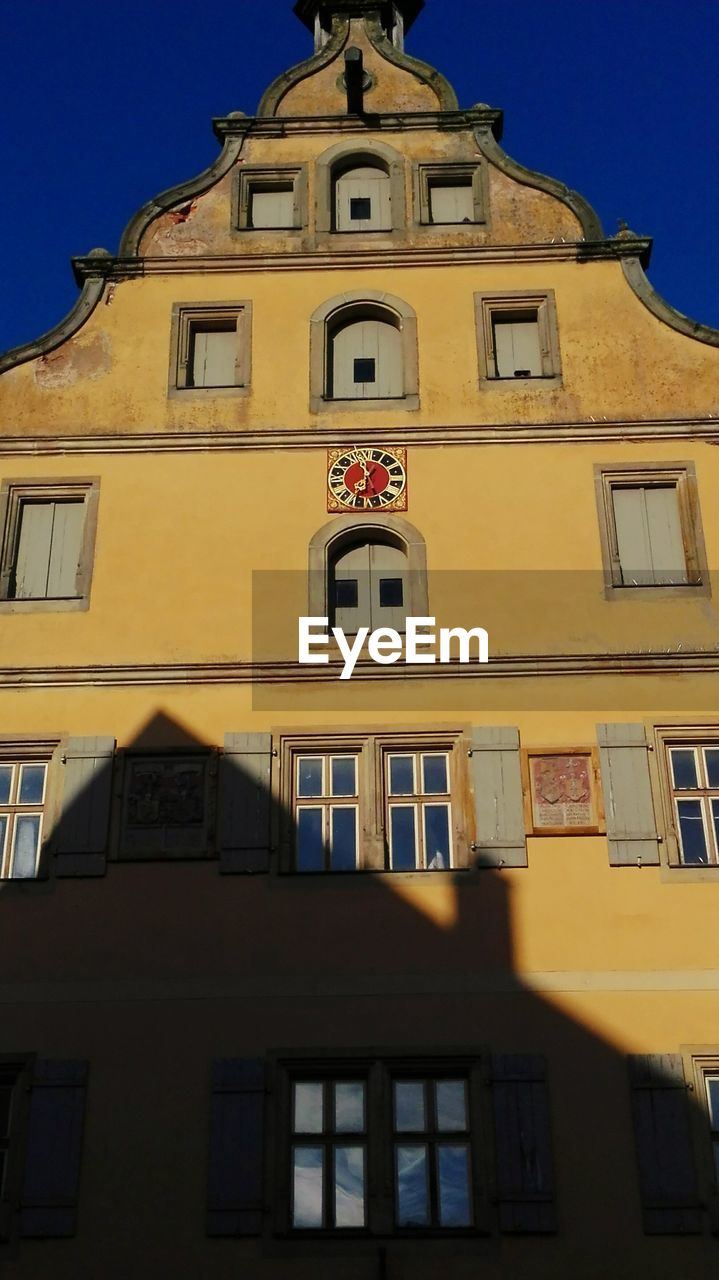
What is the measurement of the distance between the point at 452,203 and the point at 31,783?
303 inches

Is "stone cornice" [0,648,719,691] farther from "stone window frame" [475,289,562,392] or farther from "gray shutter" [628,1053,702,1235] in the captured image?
"gray shutter" [628,1053,702,1235]

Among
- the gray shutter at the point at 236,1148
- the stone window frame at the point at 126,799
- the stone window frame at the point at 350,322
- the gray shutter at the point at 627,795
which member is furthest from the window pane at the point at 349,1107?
the stone window frame at the point at 350,322

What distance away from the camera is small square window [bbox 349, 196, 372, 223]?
1847 centimetres

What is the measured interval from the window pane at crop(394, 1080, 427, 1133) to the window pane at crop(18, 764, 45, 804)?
12.7 feet

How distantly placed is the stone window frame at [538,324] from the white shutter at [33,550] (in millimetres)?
4330

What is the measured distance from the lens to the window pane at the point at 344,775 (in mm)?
14898

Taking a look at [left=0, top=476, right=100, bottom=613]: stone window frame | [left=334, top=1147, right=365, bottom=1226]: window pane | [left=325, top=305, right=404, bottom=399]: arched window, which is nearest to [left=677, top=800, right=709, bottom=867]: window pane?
[left=334, top=1147, right=365, bottom=1226]: window pane

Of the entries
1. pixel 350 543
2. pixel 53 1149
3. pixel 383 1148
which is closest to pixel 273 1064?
pixel 383 1148

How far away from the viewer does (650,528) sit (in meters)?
16.3

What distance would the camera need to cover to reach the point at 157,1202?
514 inches

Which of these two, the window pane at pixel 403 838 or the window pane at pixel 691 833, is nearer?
the window pane at pixel 691 833

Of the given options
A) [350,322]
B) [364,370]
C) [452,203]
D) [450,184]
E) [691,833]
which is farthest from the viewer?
[450,184]

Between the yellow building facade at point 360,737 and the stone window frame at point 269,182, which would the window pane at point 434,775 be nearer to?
the yellow building facade at point 360,737

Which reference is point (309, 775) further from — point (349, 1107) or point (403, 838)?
point (349, 1107)
